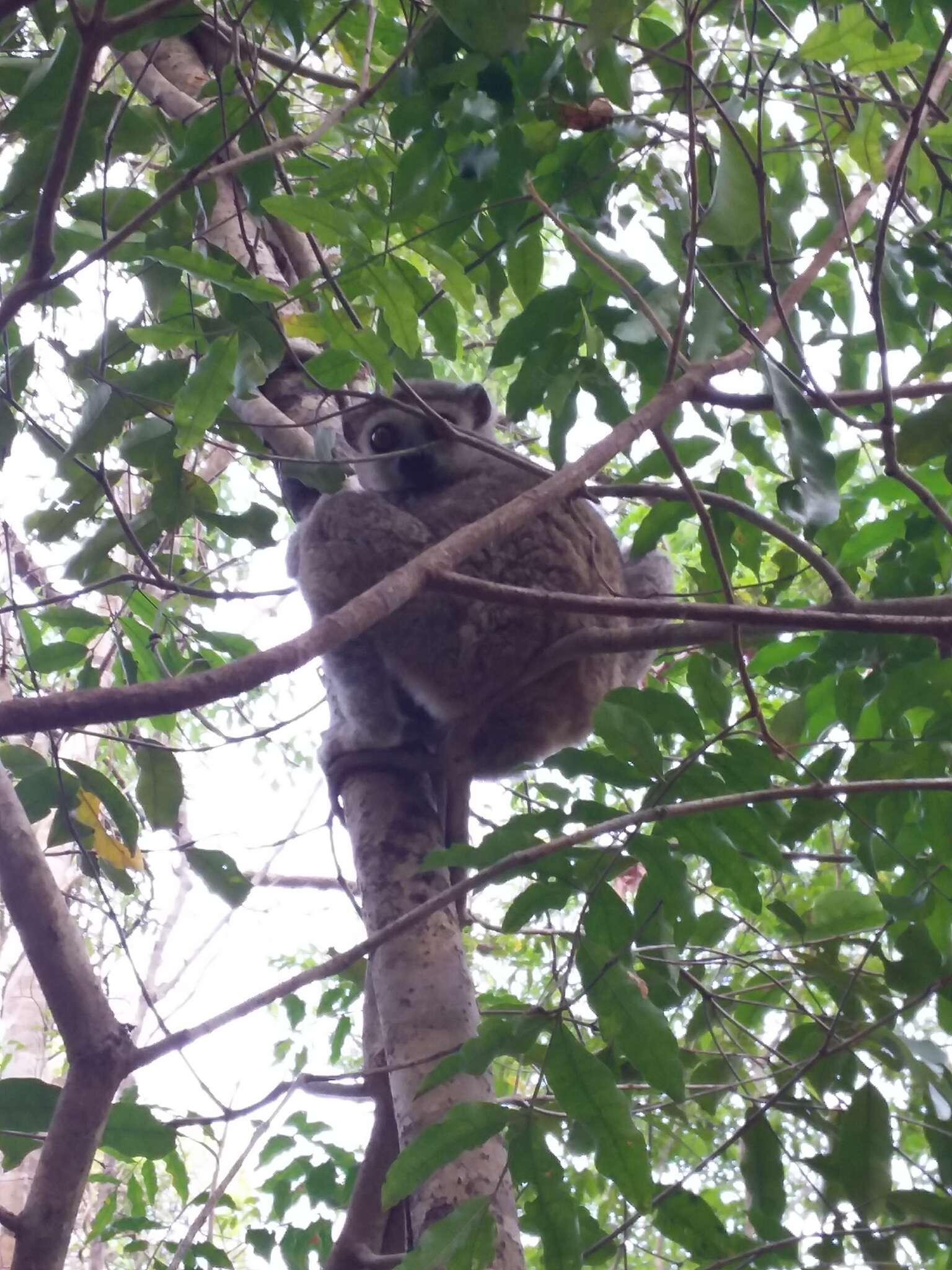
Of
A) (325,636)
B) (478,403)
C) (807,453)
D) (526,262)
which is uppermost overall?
(478,403)

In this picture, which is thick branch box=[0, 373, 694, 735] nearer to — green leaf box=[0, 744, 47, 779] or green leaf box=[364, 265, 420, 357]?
green leaf box=[364, 265, 420, 357]

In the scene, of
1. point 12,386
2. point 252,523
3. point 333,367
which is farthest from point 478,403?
point 12,386

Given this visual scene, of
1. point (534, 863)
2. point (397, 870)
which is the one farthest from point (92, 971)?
point (397, 870)

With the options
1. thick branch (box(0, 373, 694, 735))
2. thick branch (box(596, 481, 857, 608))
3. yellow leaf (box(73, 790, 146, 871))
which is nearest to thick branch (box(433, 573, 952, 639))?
thick branch (box(0, 373, 694, 735))

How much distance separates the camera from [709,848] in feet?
7.18

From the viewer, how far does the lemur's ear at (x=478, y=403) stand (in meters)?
5.09

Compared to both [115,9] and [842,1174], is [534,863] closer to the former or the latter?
[842,1174]

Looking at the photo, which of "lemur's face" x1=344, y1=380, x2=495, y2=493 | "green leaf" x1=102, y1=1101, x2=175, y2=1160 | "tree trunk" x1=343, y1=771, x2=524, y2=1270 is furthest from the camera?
"lemur's face" x1=344, y1=380, x2=495, y2=493

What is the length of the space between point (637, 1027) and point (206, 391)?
1.60 meters

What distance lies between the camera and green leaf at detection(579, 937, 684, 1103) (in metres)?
1.99

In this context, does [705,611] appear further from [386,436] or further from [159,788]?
[386,436]

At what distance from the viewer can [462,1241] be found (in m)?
1.95

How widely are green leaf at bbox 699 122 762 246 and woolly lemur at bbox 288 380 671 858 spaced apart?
1.52m

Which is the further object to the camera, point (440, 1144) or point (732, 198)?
point (732, 198)
